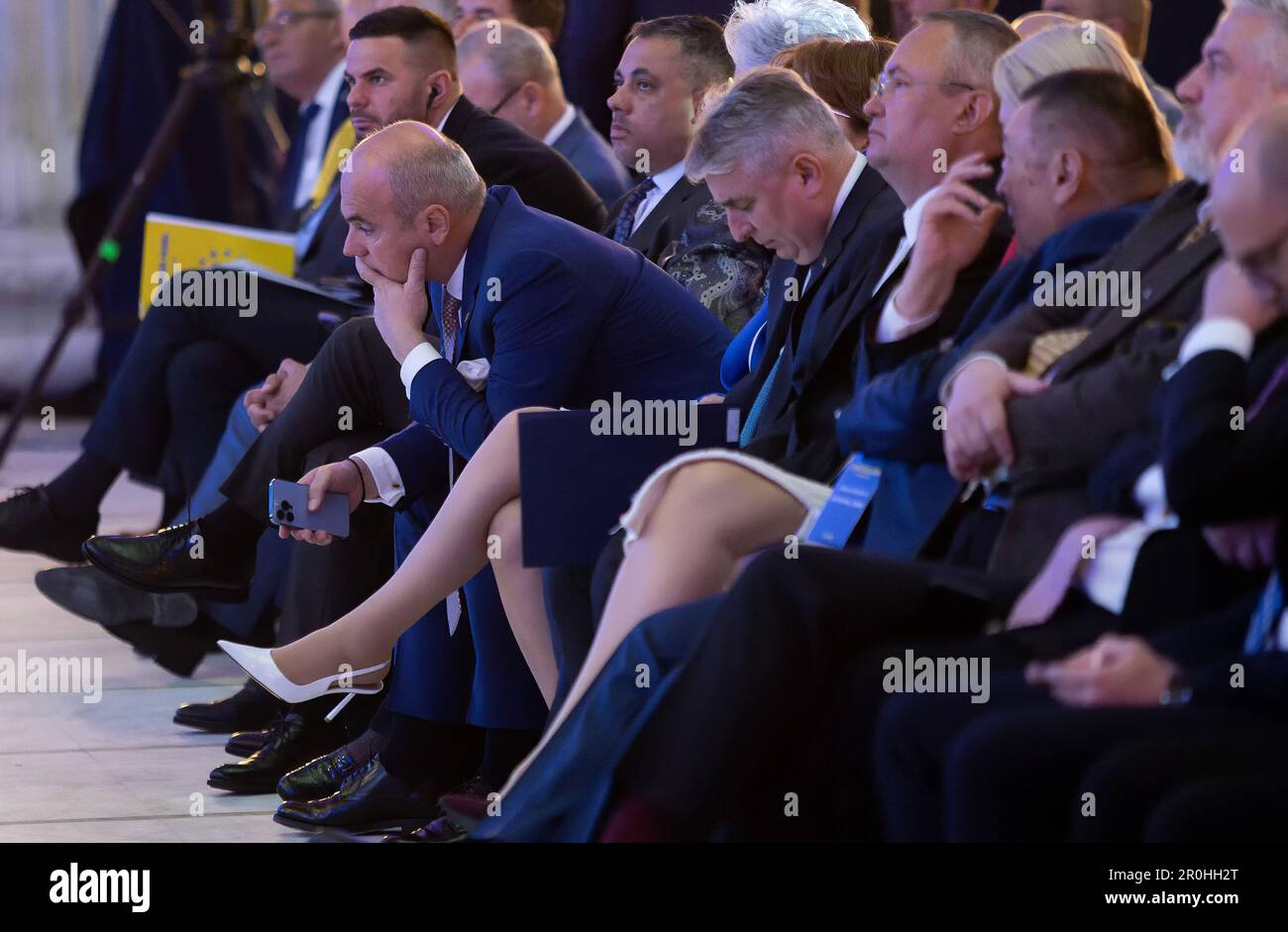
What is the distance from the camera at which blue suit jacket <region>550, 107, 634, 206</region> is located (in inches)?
179

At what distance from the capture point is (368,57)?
4133 millimetres

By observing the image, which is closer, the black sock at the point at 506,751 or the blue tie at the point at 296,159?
the black sock at the point at 506,751

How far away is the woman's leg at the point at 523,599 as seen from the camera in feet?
9.28

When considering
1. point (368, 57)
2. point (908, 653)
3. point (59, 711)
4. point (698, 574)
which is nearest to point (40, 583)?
point (59, 711)

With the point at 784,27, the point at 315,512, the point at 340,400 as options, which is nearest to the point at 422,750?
the point at 315,512

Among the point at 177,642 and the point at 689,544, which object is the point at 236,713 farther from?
the point at 689,544

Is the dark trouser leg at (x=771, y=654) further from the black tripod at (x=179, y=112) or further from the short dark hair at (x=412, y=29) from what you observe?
the black tripod at (x=179, y=112)

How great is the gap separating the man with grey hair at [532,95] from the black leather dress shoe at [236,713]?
1492 millimetres

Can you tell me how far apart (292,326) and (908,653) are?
7.47ft

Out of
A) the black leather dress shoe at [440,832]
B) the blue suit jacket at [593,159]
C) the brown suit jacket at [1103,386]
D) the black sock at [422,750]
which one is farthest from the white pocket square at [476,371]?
the blue suit jacket at [593,159]

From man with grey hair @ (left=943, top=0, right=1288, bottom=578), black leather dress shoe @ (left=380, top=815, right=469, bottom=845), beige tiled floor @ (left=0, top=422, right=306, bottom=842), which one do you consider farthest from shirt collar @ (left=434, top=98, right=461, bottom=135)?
man with grey hair @ (left=943, top=0, right=1288, bottom=578)

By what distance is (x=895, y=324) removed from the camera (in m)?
2.63
